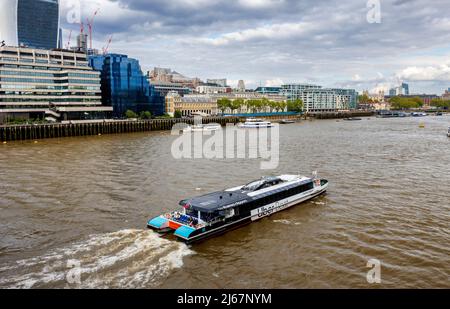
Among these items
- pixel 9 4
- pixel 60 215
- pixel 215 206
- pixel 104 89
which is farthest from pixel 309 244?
→ pixel 9 4

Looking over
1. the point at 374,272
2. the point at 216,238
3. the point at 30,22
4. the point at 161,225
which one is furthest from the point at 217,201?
the point at 30,22

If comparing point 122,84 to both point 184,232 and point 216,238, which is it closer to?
point 216,238

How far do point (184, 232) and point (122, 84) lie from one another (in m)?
130

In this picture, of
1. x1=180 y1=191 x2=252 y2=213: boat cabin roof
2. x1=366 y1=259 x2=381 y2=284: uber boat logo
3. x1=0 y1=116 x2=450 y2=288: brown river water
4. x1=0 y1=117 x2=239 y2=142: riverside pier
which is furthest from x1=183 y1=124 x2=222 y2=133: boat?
x1=366 y1=259 x2=381 y2=284: uber boat logo

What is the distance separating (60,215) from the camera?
27.0 m

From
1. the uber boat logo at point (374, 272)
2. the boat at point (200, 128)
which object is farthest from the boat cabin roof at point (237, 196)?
the boat at point (200, 128)

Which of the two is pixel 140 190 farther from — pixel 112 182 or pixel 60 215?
pixel 60 215

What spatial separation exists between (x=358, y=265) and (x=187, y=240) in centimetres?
913

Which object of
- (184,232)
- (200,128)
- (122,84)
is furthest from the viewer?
(122,84)

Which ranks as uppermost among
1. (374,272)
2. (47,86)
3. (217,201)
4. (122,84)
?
(122,84)

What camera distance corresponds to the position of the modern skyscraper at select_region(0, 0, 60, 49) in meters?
164

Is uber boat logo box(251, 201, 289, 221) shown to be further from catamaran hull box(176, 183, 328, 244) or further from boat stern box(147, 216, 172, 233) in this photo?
boat stern box(147, 216, 172, 233)

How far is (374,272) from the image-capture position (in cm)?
1869
